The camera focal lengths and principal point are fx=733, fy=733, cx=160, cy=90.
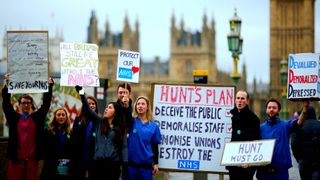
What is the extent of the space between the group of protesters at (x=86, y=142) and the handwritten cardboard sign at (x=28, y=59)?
316mm

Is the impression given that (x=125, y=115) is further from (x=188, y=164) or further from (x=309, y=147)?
(x=309, y=147)

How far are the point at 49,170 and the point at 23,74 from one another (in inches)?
47.2

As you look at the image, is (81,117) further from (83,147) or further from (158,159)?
(158,159)

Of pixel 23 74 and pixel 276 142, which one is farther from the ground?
pixel 23 74

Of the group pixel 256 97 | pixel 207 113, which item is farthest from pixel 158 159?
pixel 256 97

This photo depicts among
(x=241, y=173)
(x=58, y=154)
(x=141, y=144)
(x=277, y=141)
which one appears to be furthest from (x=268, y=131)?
(x=58, y=154)

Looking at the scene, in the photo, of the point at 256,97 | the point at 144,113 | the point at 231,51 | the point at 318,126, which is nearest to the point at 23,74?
the point at 144,113

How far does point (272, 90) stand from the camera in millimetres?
70500

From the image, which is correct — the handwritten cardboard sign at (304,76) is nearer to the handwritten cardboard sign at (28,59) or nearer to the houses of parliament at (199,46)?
the handwritten cardboard sign at (28,59)

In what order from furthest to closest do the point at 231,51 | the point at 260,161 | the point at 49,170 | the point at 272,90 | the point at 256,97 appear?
the point at 256,97
the point at 272,90
the point at 231,51
the point at 49,170
the point at 260,161

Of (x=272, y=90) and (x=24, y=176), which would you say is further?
(x=272, y=90)

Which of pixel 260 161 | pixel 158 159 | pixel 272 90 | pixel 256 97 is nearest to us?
pixel 260 161

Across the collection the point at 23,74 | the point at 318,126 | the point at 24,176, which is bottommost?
the point at 24,176

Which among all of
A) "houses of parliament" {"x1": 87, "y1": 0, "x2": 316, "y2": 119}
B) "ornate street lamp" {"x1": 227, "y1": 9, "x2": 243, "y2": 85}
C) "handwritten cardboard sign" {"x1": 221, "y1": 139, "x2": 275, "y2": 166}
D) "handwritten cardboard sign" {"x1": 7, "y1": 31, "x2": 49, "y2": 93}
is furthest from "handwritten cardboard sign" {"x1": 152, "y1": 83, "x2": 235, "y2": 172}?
"houses of parliament" {"x1": 87, "y1": 0, "x2": 316, "y2": 119}
